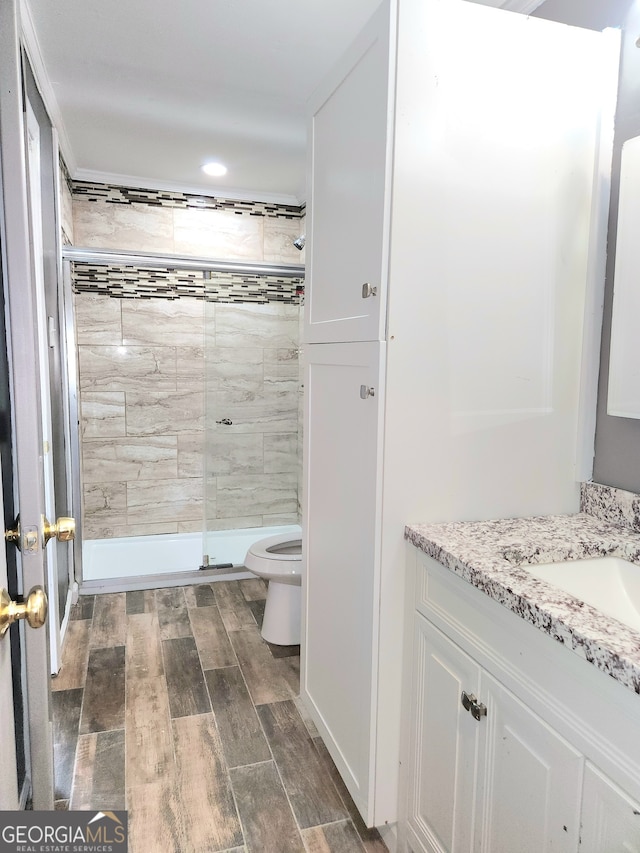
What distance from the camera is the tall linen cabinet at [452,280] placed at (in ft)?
4.52

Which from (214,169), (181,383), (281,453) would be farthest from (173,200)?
(281,453)

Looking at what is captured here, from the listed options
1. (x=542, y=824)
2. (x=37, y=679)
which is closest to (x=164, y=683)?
(x=37, y=679)

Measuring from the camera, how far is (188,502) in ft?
13.4

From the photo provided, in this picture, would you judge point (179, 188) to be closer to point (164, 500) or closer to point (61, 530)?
point (164, 500)

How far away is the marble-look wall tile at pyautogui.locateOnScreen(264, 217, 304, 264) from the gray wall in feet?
8.65

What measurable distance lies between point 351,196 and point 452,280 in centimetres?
38

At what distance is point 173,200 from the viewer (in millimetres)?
3820

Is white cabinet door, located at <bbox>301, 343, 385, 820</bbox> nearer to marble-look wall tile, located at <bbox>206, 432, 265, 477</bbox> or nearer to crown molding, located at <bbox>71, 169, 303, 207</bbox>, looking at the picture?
marble-look wall tile, located at <bbox>206, 432, 265, 477</bbox>

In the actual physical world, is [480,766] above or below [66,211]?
below

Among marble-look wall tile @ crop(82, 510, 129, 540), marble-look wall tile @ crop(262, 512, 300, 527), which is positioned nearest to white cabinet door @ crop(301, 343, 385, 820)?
marble-look wall tile @ crop(262, 512, 300, 527)

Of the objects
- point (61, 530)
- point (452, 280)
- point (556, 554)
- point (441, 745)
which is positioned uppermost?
point (452, 280)

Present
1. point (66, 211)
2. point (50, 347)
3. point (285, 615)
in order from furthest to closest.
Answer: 1. point (66, 211)
2. point (285, 615)
3. point (50, 347)

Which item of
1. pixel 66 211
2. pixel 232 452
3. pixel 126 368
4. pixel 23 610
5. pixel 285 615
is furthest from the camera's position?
pixel 126 368

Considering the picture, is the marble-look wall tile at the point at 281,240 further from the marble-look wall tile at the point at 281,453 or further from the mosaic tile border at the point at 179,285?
the marble-look wall tile at the point at 281,453
